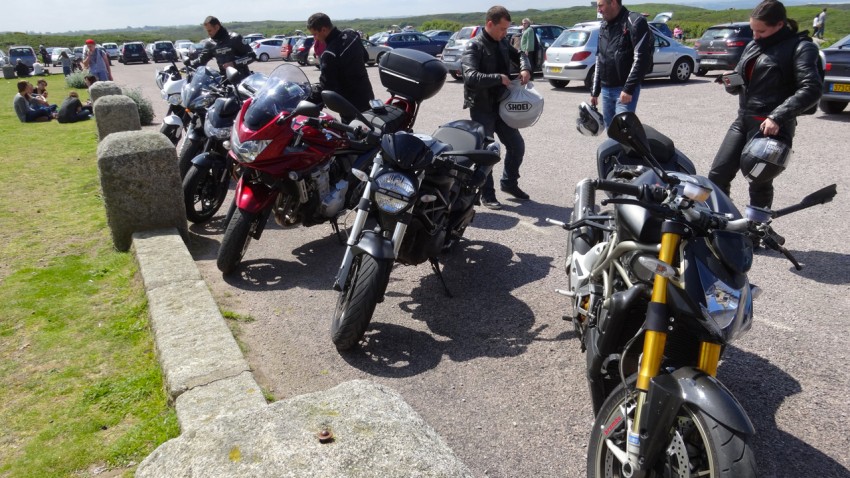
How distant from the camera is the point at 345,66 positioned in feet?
22.6

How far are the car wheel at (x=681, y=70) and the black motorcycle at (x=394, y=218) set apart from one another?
15055 millimetres

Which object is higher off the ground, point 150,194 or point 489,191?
point 150,194

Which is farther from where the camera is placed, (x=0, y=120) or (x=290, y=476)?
(x=0, y=120)

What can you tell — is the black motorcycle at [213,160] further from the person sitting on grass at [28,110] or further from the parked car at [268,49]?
the parked car at [268,49]

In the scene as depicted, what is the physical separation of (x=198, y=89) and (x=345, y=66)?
158 centimetres

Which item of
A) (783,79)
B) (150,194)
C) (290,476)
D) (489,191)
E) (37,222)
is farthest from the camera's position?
(37,222)

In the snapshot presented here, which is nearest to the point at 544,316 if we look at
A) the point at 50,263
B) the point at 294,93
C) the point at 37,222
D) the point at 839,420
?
the point at 839,420

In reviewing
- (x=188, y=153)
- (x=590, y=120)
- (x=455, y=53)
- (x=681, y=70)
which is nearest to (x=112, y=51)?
(x=455, y=53)

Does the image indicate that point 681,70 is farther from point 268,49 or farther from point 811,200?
point 268,49

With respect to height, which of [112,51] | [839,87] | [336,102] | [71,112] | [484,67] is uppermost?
[336,102]

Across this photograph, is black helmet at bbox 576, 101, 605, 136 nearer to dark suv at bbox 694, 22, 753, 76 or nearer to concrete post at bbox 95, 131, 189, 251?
concrete post at bbox 95, 131, 189, 251

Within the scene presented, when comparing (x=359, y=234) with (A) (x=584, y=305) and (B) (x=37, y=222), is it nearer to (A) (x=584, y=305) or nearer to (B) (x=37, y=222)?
(A) (x=584, y=305)

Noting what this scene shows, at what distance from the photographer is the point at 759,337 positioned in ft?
13.4

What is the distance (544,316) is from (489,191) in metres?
2.58
